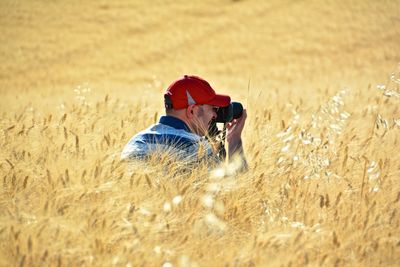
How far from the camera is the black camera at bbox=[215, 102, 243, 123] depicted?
3.20 metres

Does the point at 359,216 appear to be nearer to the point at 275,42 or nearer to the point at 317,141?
the point at 317,141

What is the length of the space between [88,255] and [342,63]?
17.1 meters

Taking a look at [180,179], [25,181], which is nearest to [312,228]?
[180,179]

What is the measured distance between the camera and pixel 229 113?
3.20m

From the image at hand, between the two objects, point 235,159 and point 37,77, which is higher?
point 235,159

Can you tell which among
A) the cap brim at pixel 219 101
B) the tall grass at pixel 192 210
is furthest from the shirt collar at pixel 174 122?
the tall grass at pixel 192 210

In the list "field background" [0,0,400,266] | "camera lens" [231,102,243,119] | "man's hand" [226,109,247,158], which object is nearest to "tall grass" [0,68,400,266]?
"field background" [0,0,400,266]

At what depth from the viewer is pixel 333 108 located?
12.1 feet

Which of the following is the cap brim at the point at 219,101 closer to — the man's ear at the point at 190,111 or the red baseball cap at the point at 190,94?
the red baseball cap at the point at 190,94

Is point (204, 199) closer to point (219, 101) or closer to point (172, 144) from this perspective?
point (172, 144)

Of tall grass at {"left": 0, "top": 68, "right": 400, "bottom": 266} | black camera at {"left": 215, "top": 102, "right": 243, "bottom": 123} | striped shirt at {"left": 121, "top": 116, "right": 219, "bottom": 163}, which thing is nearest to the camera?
tall grass at {"left": 0, "top": 68, "right": 400, "bottom": 266}

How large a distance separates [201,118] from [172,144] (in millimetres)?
281

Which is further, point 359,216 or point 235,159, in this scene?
point 235,159

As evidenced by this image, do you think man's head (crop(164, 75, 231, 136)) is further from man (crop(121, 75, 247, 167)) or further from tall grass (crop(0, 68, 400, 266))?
tall grass (crop(0, 68, 400, 266))
